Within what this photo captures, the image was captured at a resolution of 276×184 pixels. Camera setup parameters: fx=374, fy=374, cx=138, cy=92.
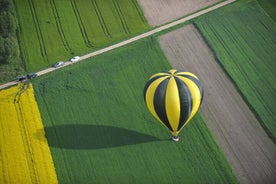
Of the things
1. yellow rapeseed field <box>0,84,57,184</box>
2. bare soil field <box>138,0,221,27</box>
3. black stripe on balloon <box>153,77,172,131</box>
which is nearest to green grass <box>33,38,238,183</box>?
yellow rapeseed field <box>0,84,57,184</box>

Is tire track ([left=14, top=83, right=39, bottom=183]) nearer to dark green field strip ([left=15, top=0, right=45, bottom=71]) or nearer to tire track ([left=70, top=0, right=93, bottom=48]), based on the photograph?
dark green field strip ([left=15, top=0, right=45, bottom=71])

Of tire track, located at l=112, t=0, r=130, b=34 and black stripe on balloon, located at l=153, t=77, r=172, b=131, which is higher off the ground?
tire track, located at l=112, t=0, r=130, b=34

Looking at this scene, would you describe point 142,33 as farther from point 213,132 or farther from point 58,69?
point 213,132

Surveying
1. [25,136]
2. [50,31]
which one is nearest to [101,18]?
[50,31]

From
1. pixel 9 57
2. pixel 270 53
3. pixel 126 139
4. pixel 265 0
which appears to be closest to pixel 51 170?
pixel 126 139

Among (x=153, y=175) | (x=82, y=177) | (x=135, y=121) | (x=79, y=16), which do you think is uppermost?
(x=79, y=16)
